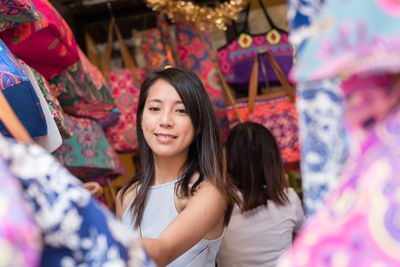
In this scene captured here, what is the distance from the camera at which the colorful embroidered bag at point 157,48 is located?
2.33 m

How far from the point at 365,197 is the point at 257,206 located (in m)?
1.34

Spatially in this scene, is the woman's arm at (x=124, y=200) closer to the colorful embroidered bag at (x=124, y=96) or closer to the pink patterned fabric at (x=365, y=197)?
the colorful embroidered bag at (x=124, y=96)

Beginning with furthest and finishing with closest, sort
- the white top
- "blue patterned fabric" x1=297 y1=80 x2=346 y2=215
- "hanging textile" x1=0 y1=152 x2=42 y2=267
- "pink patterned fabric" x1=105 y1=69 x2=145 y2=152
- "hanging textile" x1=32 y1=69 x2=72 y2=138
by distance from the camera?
"pink patterned fabric" x1=105 y1=69 x2=145 y2=152
the white top
"hanging textile" x1=32 y1=69 x2=72 y2=138
"blue patterned fabric" x1=297 y1=80 x2=346 y2=215
"hanging textile" x1=0 y1=152 x2=42 y2=267

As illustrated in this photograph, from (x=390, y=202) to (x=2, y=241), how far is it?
353 millimetres

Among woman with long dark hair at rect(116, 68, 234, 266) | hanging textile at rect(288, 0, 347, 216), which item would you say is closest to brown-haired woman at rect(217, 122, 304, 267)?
woman with long dark hair at rect(116, 68, 234, 266)

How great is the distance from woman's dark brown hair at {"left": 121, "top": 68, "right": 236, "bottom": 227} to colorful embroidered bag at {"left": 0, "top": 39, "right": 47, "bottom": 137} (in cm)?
40

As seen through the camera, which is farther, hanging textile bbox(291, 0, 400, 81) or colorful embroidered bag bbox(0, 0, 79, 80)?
colorful embroidered bag bbox(0, 0, 79, 80)

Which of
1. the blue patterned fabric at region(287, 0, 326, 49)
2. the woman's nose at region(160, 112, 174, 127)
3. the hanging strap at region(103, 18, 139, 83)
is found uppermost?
the blue patterned fabric at region(287, 0, 326, 49)

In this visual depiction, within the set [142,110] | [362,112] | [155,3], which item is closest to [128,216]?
[142,110]

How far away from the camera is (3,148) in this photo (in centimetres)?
54

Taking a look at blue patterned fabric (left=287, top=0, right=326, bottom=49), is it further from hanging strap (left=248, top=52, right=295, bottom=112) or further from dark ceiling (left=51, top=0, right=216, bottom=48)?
dark ceiling (left=51, top=0, right=216, bottom=48)

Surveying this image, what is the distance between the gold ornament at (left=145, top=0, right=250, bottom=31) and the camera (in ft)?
7.48

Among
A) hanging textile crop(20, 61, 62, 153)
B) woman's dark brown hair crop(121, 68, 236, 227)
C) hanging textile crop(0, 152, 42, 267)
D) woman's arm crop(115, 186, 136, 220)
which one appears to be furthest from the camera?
woman's arm crop(115, 186, 136, 220)

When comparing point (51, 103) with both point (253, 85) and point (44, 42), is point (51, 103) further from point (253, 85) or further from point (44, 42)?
point (253, 85)
